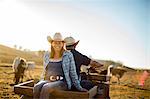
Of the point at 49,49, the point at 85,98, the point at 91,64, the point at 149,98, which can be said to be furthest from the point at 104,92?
the point at 149,98

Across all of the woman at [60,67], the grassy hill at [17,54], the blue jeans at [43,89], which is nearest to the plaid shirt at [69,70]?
the woman at [60,67]

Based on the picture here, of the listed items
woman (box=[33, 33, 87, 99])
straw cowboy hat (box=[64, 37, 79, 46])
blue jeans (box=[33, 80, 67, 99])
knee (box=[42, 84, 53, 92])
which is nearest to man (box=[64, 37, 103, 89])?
straw cowboy hat (box=[64, 37, 79, 46])

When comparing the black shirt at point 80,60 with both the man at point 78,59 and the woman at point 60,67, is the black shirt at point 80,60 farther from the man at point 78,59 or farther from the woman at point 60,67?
the woman at point 60,67

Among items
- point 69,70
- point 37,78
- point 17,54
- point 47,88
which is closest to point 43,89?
point 47,88

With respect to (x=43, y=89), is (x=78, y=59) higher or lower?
higher

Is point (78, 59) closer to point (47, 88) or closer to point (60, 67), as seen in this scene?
point (60, 67)

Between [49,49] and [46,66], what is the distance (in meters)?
0.21

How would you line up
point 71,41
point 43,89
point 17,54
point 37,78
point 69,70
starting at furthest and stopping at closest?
point 17,54
point 37,78
point 71,41
point 69,70
point 43,89

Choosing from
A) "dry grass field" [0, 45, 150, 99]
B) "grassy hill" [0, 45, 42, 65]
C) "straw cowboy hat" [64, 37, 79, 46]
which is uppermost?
"grassy hill" [0, 45, 42, 65]

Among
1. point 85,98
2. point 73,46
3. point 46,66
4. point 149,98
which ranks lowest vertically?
point 149,98

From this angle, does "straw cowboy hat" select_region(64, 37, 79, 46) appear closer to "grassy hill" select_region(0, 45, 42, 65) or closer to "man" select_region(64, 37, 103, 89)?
"man" select_region(64, 37, 103, 89)

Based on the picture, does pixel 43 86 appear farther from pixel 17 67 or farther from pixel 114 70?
pixel 114 70

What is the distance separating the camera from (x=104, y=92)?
133 inches

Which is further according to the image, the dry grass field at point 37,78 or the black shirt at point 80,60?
the dry grass field at point 37,78
